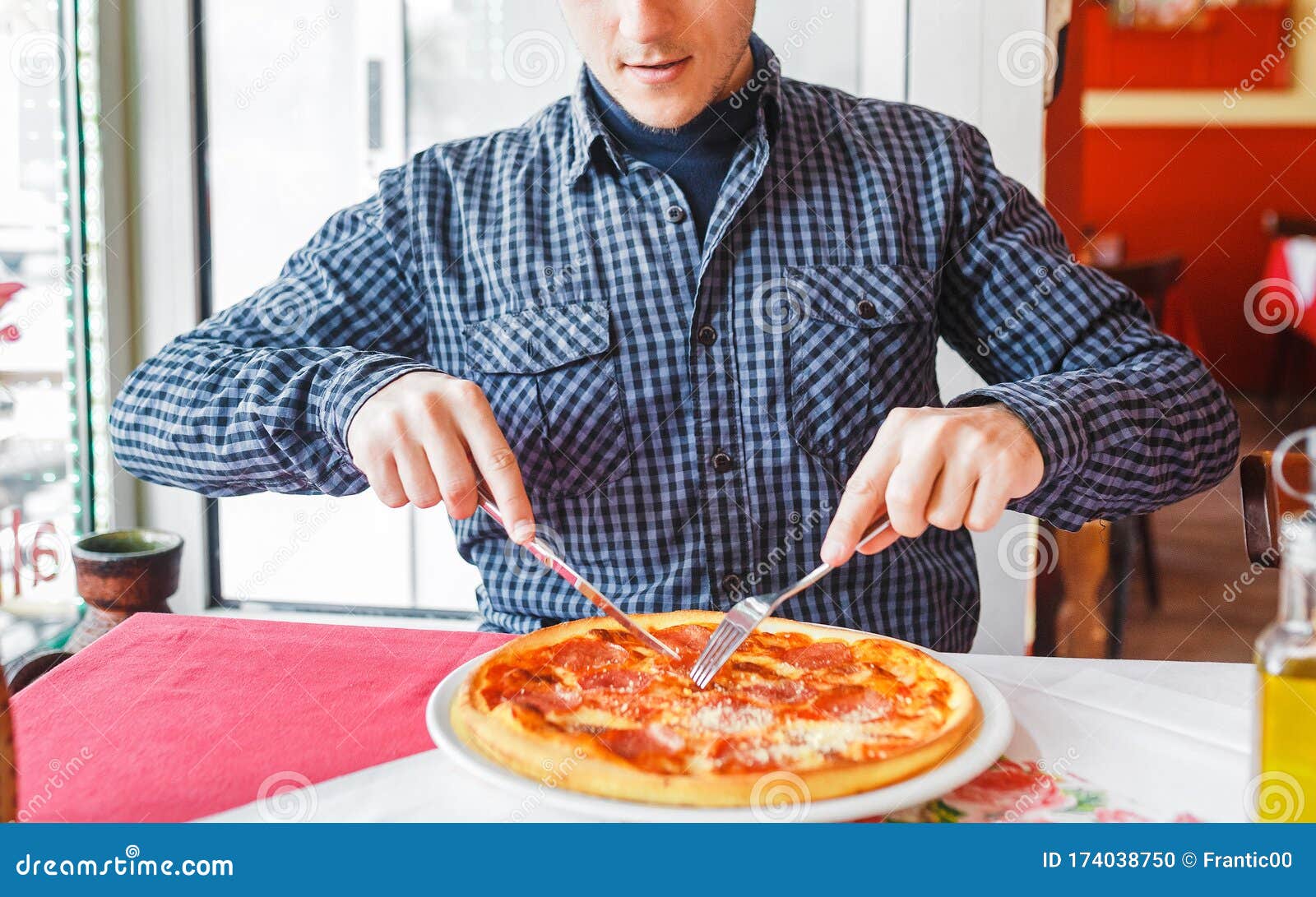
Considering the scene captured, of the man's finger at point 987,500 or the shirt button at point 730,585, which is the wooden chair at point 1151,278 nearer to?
the shirt button at point 730,585

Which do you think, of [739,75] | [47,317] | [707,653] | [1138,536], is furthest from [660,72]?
[1138,536]

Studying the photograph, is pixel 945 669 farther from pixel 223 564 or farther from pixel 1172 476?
pixel 223 564

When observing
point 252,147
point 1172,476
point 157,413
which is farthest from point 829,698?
point 252,147

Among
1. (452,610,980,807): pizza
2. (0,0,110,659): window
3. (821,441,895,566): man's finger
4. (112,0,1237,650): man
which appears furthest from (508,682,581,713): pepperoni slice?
(0,0,110,659): window

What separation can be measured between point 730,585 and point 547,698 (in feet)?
1.75

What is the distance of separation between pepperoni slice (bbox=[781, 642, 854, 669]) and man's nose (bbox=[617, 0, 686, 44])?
0.75 m

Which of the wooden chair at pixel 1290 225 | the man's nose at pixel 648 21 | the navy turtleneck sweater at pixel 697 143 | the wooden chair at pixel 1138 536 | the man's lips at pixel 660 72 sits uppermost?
the man's nose at pixel 648 21

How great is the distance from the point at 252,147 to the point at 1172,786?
7.27ft

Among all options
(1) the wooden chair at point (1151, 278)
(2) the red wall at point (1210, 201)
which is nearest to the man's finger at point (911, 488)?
(1) the wooden chair at point (1151, 278)

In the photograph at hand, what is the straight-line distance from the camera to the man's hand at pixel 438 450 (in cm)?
100

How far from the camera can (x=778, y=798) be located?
726mm

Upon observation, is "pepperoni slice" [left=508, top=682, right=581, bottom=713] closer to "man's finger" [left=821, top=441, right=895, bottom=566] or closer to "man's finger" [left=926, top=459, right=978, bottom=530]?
"man's finger" [left=821, top=441, right=895, bottom=566]

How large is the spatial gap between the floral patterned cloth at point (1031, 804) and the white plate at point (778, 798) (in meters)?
0.03

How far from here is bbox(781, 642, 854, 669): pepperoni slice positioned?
0.98 metres
